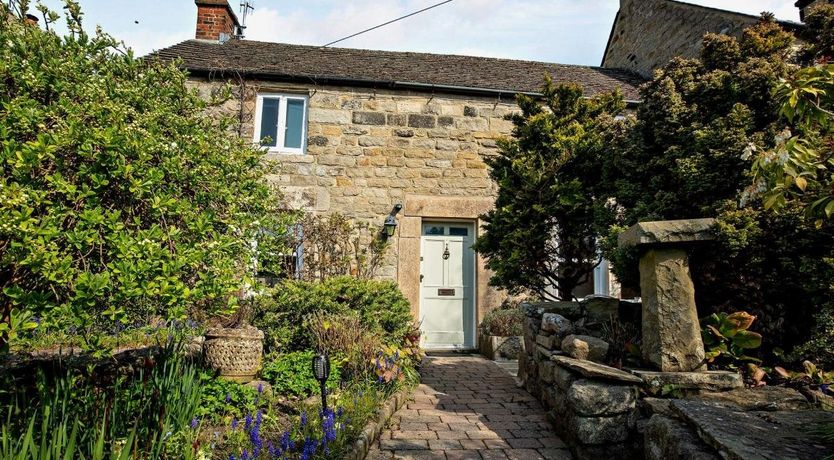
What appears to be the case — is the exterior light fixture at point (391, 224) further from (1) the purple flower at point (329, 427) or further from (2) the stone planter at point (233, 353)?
(1) the purple flower at point (329, 427)

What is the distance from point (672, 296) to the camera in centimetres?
342

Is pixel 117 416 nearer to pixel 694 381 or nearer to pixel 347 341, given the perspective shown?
pixel 347 341

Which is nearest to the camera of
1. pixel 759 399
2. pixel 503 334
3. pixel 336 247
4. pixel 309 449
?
pixel 309 449

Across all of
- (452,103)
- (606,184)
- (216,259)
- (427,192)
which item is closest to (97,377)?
(216,259)

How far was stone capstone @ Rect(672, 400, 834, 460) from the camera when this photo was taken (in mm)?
2111

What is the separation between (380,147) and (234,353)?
16.8 ft

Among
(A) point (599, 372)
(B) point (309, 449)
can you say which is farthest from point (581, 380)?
(B) point (309, 449)

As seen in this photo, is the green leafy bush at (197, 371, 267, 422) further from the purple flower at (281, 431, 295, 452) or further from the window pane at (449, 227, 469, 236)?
the window pane at (449, 227, 469, 236)

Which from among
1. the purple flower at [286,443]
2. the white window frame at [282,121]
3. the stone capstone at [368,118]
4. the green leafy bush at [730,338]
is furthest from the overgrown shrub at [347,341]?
the stone capstone at [368,118]

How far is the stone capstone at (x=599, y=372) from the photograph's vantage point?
3365 millimetres

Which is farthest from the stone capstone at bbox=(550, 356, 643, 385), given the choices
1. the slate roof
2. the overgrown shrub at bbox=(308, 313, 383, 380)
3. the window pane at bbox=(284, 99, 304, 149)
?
the window pane at bbox=(284, 99, 304, 149)

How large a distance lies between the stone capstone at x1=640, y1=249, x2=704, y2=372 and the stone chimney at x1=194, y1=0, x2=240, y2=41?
411 inches

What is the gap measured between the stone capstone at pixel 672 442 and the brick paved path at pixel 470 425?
74 centimetres

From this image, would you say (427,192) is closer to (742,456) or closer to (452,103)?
(452,103)
